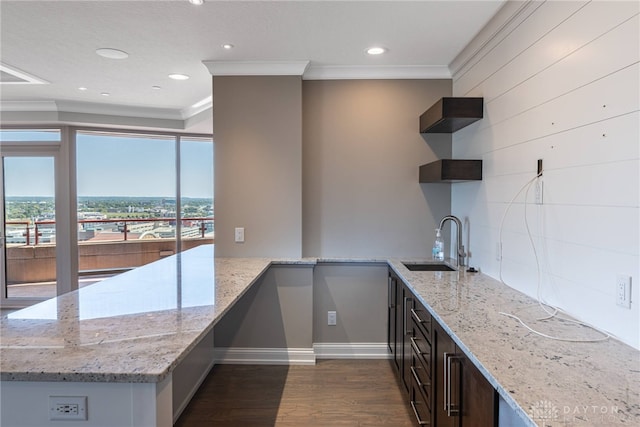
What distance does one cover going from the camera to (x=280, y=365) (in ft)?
10.5

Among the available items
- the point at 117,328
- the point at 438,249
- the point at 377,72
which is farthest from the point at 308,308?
the point at 377,72

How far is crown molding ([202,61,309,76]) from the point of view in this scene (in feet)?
9.99

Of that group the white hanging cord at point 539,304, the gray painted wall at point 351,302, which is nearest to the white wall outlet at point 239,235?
A: the gray painted wall at point 351,302

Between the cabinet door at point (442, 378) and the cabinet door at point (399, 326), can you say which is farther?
the cabinet door at point (399, 326)

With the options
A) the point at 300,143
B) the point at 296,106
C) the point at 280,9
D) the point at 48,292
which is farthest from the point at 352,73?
the point at 48,292

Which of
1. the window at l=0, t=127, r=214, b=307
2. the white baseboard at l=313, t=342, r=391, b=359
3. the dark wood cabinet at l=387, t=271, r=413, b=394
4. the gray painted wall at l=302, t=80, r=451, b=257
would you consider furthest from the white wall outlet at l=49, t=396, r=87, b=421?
the window at l=0, t=127, r=214, b=307

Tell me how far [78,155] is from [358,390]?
4645 mm

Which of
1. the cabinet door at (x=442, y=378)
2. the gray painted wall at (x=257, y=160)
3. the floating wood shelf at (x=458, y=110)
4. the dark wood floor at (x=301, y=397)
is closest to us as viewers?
the cabinet door at (x=442, y=378)

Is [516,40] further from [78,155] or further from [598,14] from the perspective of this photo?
[78,155]

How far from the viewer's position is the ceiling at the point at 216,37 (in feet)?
7.12

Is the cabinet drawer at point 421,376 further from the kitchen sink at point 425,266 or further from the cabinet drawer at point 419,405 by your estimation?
the kitchen sink at point 425,266

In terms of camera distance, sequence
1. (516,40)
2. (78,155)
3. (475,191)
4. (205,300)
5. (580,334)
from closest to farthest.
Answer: (580,334) → (205,300) → (516,40) → (475,191) → (78,155)

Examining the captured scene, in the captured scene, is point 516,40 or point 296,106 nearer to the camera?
point 516,40

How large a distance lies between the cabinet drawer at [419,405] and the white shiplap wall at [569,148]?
0.85 meters
